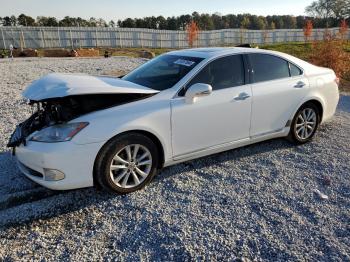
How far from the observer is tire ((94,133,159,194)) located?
3.54 metres

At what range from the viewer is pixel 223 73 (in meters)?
4.38

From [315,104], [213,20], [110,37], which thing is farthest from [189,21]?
[315,104]

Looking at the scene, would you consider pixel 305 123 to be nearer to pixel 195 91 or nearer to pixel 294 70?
pixel 294 70

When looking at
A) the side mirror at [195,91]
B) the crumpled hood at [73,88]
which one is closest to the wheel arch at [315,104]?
the side mirror at [195,91]

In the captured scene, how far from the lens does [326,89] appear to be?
215 inches

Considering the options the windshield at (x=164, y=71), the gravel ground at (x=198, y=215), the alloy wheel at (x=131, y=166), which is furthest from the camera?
the windshield at (x=164, y=71)

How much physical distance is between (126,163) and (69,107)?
0.87 m

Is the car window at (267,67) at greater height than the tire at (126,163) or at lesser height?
greater

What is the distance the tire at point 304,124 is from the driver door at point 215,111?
3.44 feet

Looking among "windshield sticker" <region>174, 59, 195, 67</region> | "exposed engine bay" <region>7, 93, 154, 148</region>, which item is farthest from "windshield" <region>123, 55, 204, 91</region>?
"exposed engine bay" <region>7, 93, 154, 148</region>

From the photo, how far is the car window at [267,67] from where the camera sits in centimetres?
468

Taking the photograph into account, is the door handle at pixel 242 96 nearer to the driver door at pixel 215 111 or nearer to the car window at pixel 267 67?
the driver door at pixel 215 111

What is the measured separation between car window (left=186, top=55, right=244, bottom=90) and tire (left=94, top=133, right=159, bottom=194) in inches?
37.8

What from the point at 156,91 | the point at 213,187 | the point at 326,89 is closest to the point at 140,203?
the point at 213,187
